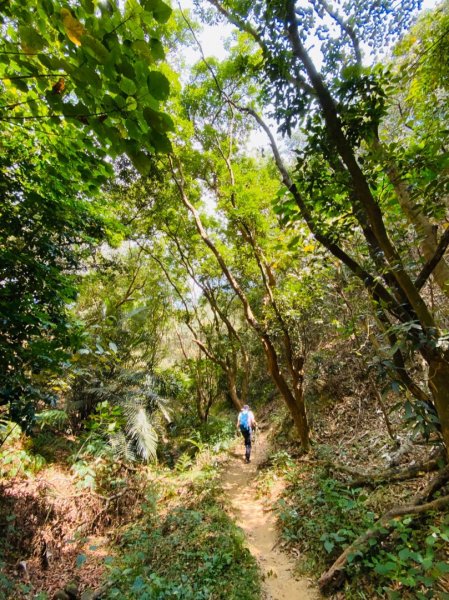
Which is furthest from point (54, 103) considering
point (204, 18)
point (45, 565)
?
point (45, 565)

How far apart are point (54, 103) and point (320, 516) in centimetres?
537

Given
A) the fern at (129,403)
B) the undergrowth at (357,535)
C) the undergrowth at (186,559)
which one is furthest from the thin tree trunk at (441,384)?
the fern at (129,403)

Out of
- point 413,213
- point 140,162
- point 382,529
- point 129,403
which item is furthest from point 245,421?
point 140,162

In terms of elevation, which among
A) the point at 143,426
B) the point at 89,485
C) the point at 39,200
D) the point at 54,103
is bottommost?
the point at 89,485

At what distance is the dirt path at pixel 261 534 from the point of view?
3.44 m

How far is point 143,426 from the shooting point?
782 centimetres

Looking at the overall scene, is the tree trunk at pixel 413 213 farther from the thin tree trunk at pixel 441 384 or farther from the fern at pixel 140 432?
the fern at pixel 140 432

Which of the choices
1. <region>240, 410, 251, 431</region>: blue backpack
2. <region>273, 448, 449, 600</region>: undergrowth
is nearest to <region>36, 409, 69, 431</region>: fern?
<region>240, 410, 251, 431</region>: blue backpack

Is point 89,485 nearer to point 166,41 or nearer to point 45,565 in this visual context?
point 45,565

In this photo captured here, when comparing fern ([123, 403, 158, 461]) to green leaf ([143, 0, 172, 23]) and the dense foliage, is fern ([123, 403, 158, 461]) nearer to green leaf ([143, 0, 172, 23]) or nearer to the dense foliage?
the dense foliage

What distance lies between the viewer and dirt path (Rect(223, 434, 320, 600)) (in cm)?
344

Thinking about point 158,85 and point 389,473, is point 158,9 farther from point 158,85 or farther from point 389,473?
point 389,473

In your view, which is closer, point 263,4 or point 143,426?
point 263,4

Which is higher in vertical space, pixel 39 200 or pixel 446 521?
pixel 39 200
